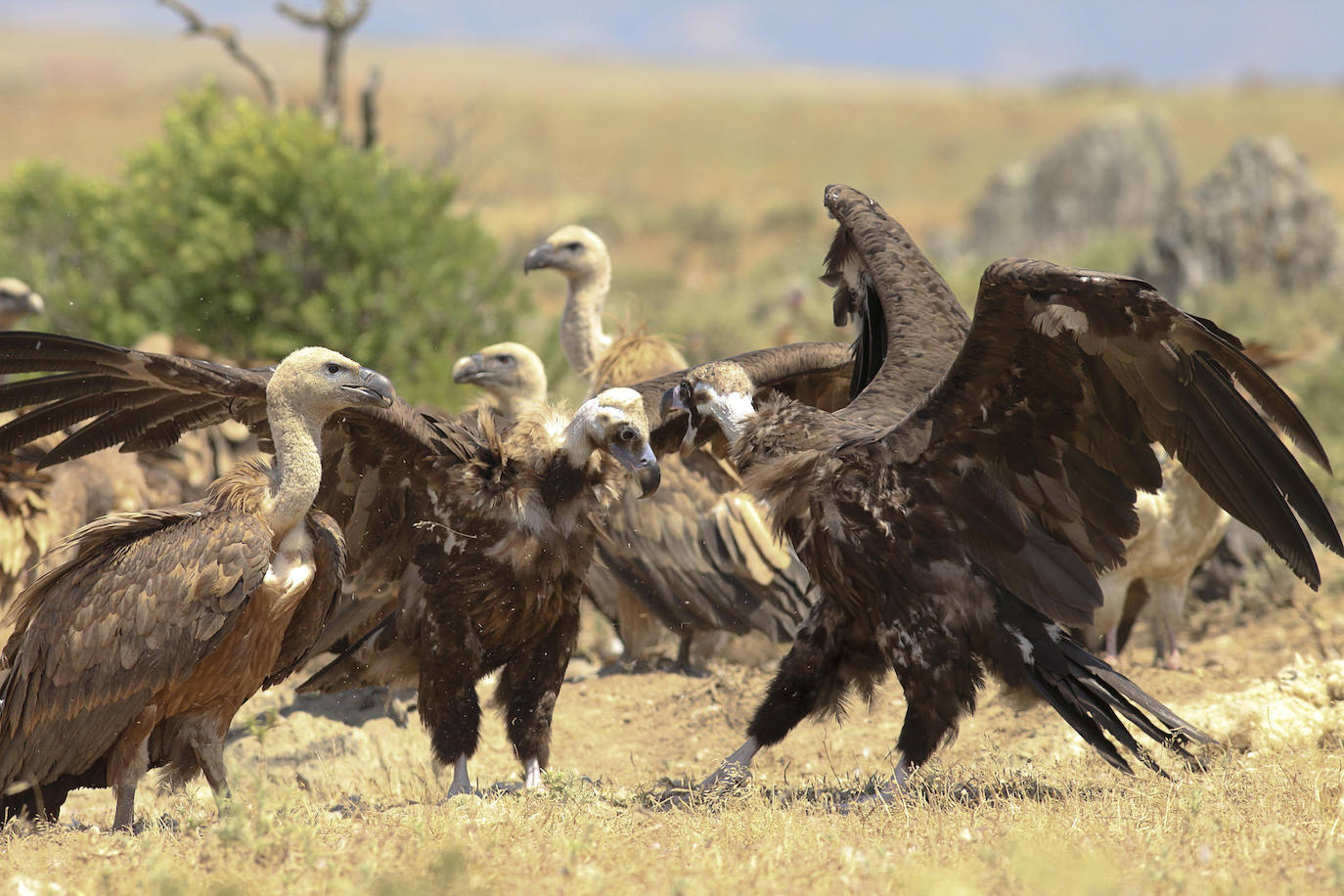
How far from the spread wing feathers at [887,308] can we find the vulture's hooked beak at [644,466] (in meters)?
0.80

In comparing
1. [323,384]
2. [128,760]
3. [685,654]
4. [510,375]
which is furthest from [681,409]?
[685,654]

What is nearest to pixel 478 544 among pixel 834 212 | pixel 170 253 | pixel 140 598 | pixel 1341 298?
pixel 140 598

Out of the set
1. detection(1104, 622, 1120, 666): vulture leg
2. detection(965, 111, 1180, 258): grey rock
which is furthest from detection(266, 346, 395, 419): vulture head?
detection(965, 111, 1180, 258): grey rock

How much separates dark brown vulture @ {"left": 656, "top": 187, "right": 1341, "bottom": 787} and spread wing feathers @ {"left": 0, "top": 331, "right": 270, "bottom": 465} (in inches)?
77.6

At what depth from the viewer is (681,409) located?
581 cm

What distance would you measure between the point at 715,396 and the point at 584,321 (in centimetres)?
334

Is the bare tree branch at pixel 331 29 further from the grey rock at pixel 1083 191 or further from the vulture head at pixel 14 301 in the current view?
the grey rock at pixel 1083 191

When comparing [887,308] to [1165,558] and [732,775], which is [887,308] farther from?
[1165,558]

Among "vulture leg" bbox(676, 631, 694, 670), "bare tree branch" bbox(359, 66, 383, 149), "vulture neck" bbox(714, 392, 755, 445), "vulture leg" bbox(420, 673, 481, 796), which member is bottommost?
"vulture leg" bbox(676, 631, 694, 670)

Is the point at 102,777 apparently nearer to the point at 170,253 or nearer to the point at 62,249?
the point at 170,253

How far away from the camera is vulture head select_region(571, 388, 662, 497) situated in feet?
17.5

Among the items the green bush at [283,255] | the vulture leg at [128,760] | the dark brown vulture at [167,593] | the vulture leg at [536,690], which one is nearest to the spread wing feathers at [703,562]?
the vulture leg at [536,690]

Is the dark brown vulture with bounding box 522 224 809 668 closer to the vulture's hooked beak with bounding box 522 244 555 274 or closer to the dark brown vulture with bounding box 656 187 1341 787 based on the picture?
the vulture's hooked beak with bounding box 522 244 555 274

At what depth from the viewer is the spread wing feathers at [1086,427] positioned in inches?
177
